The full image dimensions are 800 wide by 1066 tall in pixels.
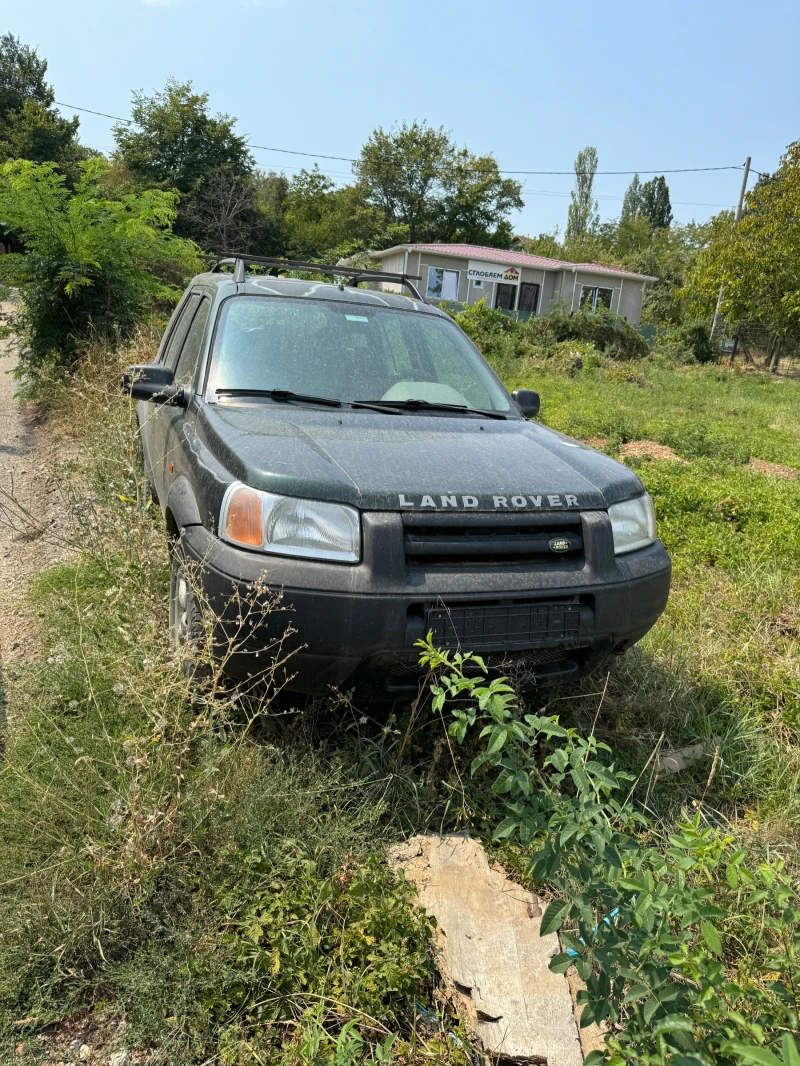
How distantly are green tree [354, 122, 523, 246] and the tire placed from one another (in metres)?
51.6

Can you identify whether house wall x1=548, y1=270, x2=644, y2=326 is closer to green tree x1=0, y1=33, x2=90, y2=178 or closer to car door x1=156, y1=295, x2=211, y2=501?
green tree x1=0, y1=33, x2=90, y2=178

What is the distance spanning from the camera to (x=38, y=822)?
7.78 feet

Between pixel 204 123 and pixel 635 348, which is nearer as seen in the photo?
pixel 635 348

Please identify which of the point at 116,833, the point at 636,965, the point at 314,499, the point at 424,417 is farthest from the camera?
the point at 424,417

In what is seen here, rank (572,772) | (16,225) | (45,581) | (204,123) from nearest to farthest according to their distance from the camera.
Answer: (572,772) → (45,581) → (16,225) → (204,123)

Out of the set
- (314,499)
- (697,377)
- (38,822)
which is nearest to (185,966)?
(38,822)

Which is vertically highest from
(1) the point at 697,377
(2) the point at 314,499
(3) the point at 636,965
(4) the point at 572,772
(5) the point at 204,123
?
(5) the point at 204,123

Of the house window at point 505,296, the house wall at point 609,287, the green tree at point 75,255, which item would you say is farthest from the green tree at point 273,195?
the green tree at point 75,255

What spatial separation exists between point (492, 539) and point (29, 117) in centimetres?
4834

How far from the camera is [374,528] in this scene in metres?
2.53

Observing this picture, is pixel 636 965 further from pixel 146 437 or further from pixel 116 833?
pixel 146 437

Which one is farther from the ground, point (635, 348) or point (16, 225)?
point (16, 225)

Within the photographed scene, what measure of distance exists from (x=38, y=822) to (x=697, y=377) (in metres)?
25.9

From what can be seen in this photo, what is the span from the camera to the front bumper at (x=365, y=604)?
2441 millimetres
